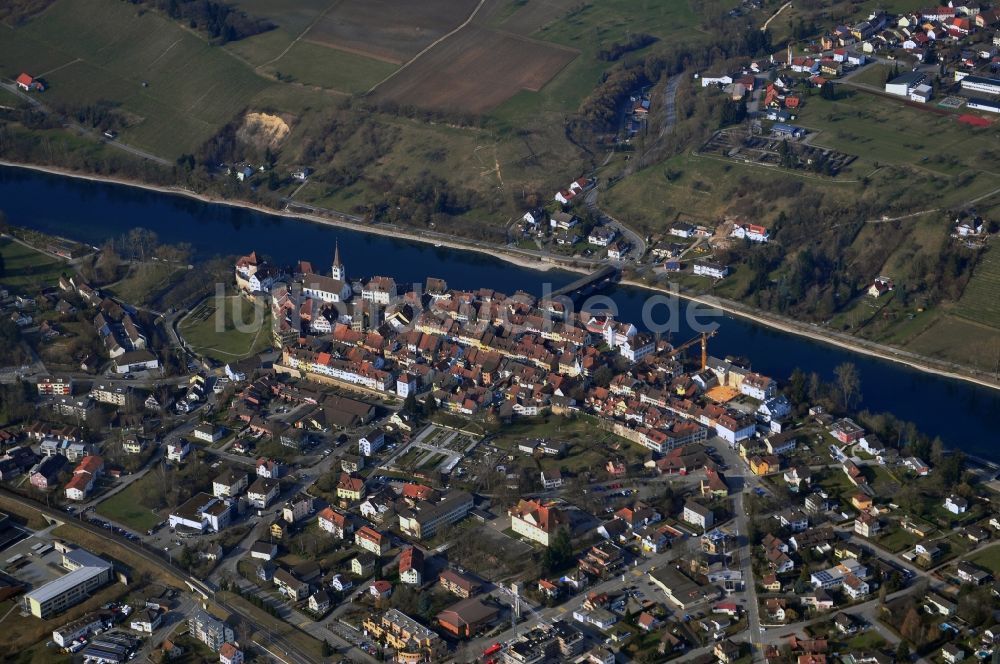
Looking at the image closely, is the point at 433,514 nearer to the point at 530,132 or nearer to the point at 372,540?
the point at 372,540

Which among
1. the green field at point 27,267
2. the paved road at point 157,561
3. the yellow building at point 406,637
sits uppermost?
the yellow building at point 406,637

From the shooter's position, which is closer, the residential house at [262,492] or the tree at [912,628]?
the tree at [912,628]

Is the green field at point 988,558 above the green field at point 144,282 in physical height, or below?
above

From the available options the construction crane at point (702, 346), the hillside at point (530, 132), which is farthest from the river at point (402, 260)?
the hillside at point (530, 132)

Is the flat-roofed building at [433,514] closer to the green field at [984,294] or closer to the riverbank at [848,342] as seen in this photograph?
the riverbank at [848,342]

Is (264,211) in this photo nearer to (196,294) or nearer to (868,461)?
(196,294)

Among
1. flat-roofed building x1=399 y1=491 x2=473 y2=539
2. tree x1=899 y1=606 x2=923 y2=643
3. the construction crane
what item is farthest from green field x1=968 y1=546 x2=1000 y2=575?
flat-roofed building x1=399 y1=491 x2=473 y2=539
